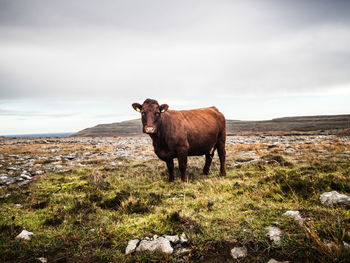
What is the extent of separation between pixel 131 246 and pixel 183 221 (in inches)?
45.5

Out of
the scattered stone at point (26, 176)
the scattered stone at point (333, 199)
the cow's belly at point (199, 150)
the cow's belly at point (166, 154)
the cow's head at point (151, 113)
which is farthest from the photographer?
the cow's belly at point (199, 150)

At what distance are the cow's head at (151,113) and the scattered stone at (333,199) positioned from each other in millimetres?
5131

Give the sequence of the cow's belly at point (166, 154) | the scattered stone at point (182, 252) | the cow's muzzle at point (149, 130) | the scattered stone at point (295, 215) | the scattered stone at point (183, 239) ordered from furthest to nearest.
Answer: the cow's belly at point (166, 154), the cow's muzzle at point (149, 130), the scattered stone at point (295, 215), the scattered stone at point (183, 239), the scattered stone at point (182, 252)

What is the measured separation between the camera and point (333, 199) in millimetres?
4352

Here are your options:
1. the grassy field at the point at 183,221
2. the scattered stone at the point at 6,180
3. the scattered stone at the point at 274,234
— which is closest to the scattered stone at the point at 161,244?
the grassy field at the point at 183,221

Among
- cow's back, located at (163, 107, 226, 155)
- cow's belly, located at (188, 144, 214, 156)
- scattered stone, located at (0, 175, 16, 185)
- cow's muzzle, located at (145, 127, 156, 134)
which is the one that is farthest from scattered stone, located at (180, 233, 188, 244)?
scattered stone, located at (0, 175, 16, 185)

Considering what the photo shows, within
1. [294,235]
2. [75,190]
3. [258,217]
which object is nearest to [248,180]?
[258,217]

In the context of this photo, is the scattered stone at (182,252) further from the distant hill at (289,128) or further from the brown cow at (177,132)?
the distant hill at (289,128)

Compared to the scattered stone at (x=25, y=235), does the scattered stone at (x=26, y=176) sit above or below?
above

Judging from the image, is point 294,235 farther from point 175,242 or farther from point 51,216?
point 51,216

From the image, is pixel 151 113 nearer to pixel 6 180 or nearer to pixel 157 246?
pixel 157 246

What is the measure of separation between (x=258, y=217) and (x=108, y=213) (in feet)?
11.0

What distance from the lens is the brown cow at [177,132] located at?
750 cm

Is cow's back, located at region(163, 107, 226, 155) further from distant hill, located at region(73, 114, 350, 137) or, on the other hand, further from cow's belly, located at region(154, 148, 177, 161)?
distant hill, located at region(73, 114, 350, 137)
